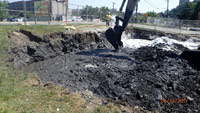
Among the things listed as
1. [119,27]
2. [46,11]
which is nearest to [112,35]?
[119,27]

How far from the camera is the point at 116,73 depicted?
25.8 feet

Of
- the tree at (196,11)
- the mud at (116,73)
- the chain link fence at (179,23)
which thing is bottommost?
the mud at (116,73)

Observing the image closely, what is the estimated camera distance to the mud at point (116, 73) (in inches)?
214

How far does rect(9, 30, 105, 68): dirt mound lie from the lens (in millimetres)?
9102

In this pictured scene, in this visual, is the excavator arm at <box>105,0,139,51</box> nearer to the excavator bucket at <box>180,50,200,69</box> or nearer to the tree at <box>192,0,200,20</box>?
the excavator bucket at <box>180,50,200,69</box>

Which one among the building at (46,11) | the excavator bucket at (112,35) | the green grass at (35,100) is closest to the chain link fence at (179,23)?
the excavator bucket at (112,35)

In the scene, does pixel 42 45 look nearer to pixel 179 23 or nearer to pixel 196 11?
pixel 179 23

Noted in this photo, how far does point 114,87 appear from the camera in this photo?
6062 mm

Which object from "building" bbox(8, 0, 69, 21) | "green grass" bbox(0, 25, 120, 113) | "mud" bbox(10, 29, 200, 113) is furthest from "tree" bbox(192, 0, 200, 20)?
"green grass" bbox(0, 25, 120, 113)

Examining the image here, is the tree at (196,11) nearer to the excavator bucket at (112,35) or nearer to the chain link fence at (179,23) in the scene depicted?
the chain link fence at (179,23)

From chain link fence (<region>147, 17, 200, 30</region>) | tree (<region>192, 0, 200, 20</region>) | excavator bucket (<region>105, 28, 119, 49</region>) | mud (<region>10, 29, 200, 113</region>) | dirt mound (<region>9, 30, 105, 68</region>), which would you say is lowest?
mud (<region>10, 29, 200, 113</region>)

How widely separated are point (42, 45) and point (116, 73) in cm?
531

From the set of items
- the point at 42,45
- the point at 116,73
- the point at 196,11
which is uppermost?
the point at 196,11

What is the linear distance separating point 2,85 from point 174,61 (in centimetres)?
799
